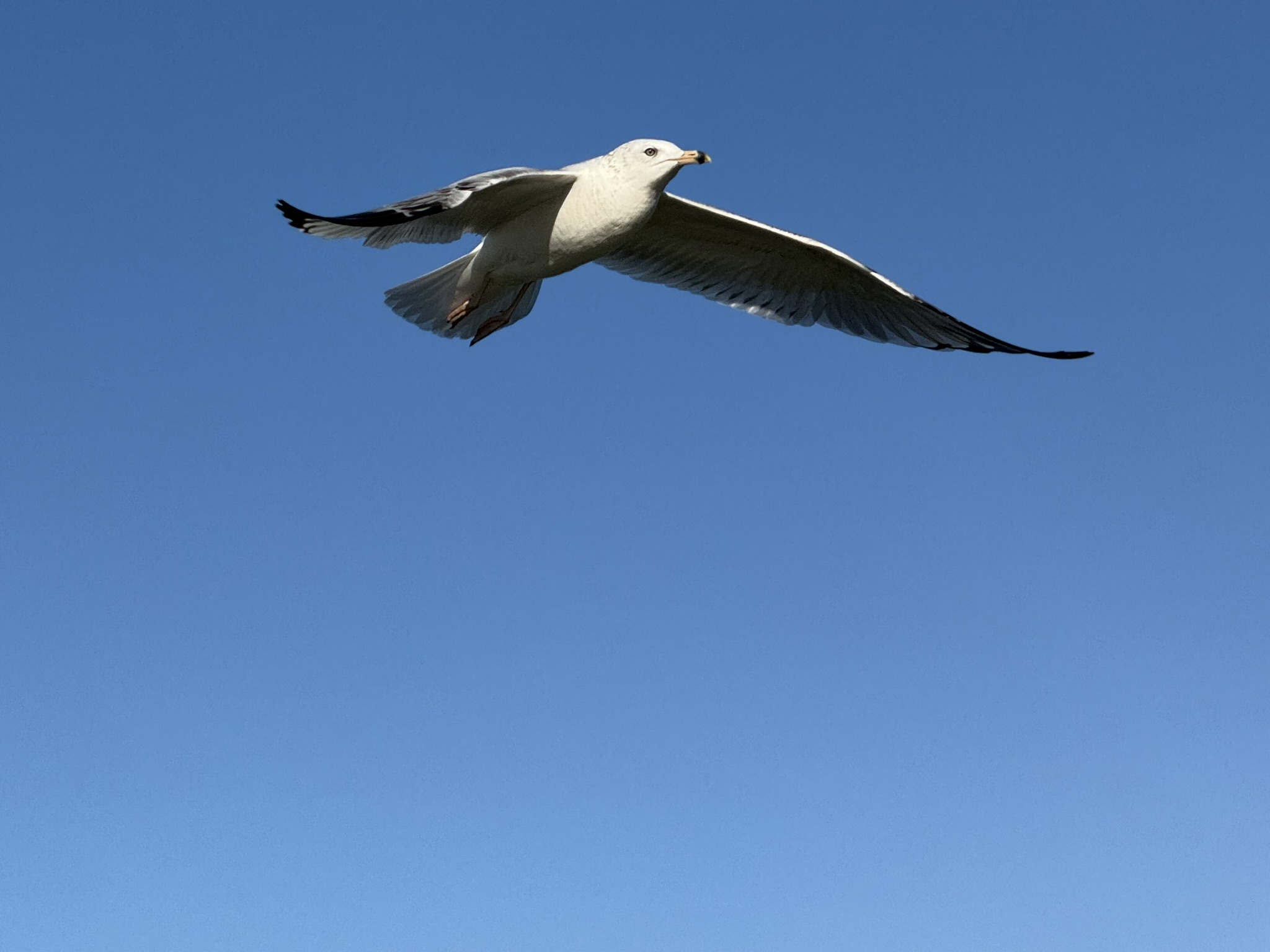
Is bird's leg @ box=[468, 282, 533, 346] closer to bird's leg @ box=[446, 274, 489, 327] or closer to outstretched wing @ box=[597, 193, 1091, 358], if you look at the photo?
bird's leg @ box=[446, 274, 489, 327]

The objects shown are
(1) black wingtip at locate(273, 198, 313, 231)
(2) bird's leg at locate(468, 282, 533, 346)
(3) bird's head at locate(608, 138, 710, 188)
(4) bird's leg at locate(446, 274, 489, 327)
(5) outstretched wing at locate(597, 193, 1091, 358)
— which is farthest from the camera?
(5) outstretched wing at locate(597, 193, 1091, 358)

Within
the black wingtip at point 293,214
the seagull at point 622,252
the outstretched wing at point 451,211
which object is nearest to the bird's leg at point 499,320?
the seagull at point 622,252

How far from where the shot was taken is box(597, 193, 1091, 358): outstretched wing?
10.6 meters

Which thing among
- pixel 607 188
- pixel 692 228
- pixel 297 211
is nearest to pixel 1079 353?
pixel 692 228

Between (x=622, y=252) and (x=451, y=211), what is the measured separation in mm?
2428

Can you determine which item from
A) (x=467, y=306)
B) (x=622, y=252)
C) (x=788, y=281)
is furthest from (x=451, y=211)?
(x=788, y=281)

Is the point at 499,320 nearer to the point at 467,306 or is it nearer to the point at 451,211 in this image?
the point at 467,306

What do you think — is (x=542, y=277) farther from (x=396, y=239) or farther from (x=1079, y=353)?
(x=1079, y=353)

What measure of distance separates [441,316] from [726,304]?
224cm

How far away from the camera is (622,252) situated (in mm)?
10922

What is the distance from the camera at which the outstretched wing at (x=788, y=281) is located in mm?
10648

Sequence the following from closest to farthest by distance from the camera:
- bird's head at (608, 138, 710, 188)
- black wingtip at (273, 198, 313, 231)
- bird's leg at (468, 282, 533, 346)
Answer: black wingtip at (273, 198, 313, 231) < bird's head at (608, 138, 710, 188) < bird's leg at (468, 282, 533, 346)

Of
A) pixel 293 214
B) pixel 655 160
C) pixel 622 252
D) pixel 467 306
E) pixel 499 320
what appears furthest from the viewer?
pixel 622 252

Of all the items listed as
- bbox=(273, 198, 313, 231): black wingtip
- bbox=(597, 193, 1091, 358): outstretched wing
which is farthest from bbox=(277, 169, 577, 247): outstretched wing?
bbox=(597, 193, 1091, 358): outstretched wing
